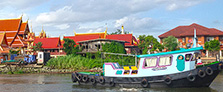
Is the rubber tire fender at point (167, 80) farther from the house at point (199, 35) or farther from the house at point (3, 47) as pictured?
the house at point (3, 47)

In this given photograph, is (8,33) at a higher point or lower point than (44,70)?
higher

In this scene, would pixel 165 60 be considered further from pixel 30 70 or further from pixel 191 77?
pixel 30 70

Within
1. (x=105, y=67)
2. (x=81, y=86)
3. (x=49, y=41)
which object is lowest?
(x=81, y=86)

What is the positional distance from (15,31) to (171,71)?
48.9 metres

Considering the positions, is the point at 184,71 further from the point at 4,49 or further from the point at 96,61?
the point at 4,49

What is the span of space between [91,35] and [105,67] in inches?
1469

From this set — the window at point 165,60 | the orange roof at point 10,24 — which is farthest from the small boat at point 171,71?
the orange roof at point 10,24

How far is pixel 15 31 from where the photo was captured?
61.1m

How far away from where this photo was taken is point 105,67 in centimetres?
2116

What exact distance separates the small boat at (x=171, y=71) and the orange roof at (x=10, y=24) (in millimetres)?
46693

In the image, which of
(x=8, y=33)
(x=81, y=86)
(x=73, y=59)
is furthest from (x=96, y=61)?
(x=8, y=33)

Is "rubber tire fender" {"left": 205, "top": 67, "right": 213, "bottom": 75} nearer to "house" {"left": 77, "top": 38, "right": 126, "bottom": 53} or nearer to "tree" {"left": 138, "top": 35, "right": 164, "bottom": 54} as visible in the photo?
"house" {"left": 77, "top": 38, "right": 126, "bottom": 53}

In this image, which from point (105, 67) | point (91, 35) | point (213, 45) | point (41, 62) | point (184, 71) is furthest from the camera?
point (91, 35)

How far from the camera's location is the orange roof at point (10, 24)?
61125mm
